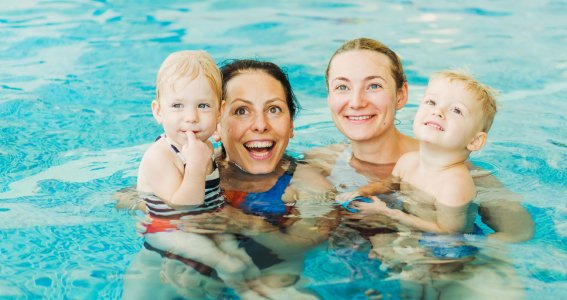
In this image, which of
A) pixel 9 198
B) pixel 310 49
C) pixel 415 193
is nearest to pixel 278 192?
pixel 415 193

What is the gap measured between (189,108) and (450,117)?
1.36 meters

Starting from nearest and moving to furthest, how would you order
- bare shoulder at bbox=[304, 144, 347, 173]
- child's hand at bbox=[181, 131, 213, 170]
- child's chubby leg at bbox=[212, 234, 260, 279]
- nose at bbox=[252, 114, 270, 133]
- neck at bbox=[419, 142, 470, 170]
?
child's chubby leg at bbox=[212, 234, 260, 279] → child's hand at bbox=[181, 131, 213, 170] → neck at bbox=[419, 142, 470, 170] → nose at bbox=[252, 114, 270, 133] → bare shoulder at bbox=[304, 144, 347, 173]

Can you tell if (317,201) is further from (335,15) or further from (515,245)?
(335,15)

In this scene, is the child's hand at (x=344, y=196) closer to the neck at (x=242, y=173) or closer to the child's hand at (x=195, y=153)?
the neck at (x=242, y=173)

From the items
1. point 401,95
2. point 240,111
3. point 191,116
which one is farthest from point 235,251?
point 401,95

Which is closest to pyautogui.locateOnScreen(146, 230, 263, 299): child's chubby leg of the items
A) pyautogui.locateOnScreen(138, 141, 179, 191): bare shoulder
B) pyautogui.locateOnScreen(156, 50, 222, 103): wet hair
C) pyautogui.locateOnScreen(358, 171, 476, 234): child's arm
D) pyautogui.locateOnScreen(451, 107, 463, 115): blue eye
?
pyautogui.locateOnScreen(138, 141, 179, 191): bare shoulder

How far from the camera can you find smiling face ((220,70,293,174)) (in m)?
4.42

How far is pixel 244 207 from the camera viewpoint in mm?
4270

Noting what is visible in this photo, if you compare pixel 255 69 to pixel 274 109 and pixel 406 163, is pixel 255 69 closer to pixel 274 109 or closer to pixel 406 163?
pixel 274 109

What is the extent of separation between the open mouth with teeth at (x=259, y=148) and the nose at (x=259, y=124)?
9 centimetres

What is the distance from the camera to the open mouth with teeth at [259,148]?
14.6ft

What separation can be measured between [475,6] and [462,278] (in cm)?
829

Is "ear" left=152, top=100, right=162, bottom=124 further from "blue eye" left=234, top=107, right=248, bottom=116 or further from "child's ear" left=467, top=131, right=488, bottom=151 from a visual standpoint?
"child's ear" left=467, top=131, right=488, bottom=151

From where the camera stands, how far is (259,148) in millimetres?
4492
